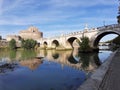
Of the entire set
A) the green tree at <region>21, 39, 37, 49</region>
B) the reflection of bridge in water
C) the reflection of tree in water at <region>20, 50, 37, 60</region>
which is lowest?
the reflection of bridge in water

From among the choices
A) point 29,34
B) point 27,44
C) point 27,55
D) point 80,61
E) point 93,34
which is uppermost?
point 29,34

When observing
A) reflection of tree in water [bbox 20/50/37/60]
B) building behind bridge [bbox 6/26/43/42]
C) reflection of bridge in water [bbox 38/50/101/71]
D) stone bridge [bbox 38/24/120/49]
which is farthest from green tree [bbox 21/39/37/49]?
building behind bridge [bbox 6/26/43/42]

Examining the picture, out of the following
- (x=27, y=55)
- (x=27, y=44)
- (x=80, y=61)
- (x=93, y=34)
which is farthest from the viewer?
(x=27, y=44)

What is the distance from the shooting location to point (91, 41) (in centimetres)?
5878

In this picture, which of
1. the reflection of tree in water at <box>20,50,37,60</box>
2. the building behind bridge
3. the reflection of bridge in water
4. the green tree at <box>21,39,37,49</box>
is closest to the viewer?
the reflection of bridge in water

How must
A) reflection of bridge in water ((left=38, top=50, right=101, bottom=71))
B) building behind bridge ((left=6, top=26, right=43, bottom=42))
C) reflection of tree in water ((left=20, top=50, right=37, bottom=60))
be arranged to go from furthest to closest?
building behind bridge ((left=6, top=26, right=43, bottom=42))
reflection of tree in water ((left=20, top=50, right=37, bottom=60))
reflection of bridge in water ((left=38, top=50, right=101, bottom=71))

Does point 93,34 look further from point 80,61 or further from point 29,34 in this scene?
point 29,34

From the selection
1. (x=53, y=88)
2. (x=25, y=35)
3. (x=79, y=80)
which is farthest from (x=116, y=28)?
(x=25, y=35)

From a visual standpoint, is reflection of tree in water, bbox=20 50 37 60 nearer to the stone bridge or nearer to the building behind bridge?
the stone bridge

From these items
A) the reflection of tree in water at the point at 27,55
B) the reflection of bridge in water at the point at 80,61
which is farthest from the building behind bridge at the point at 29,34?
the reflection of bridge in water at the point at 80,61

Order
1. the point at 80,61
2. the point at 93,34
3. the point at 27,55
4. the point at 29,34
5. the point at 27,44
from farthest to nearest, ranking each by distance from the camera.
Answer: the point at 29,34
the point at 27,44
the point at 93,34
the point at 27,55
the point at 80,61

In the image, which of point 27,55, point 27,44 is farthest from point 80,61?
point 27,44

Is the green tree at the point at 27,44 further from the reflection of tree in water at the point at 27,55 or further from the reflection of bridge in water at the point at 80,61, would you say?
the reflection of bridge in water at the point at 80,61

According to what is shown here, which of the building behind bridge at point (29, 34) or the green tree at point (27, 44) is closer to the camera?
the green tree at point (27, 44)
